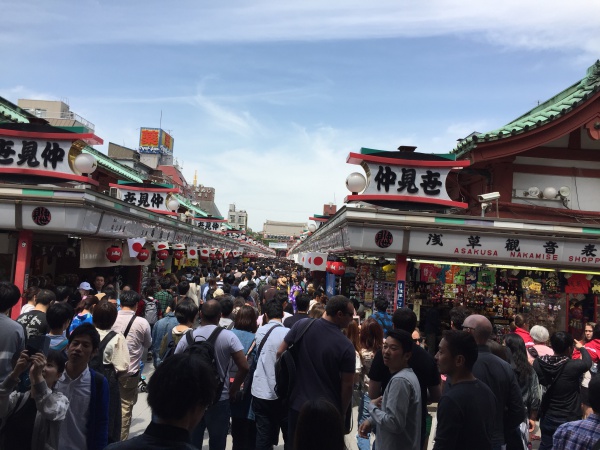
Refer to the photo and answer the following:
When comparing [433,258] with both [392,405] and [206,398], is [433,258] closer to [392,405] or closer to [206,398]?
[392,405]

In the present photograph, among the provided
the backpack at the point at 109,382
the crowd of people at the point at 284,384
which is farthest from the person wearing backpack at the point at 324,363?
the backpack at the point at 109,382

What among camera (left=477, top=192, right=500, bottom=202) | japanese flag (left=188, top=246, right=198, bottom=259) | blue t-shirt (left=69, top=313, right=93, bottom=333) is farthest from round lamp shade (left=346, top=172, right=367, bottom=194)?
japanese flag (left=188, top=246, right=198, bottom=259)

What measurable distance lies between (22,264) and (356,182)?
27.0 feet

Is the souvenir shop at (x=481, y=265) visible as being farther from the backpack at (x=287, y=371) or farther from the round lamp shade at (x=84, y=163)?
the round lamp shade at (x=84, y=163)

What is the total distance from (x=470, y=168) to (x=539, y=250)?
324cm

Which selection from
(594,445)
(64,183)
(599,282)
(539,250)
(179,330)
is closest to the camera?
(594,445)

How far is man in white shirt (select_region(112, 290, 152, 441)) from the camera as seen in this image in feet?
20.8

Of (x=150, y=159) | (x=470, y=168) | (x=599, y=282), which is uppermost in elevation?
(x=150, y=159)

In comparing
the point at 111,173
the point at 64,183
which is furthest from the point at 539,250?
the point at 111,173

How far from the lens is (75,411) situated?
396 cm

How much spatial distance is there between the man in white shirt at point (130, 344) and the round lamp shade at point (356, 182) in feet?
21.9

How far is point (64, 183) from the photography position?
531 inches

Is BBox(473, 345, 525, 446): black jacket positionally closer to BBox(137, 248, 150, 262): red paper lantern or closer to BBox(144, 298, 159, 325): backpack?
BBox(144, 298, 159, 325): backpack

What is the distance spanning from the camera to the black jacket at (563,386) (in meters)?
6.29
